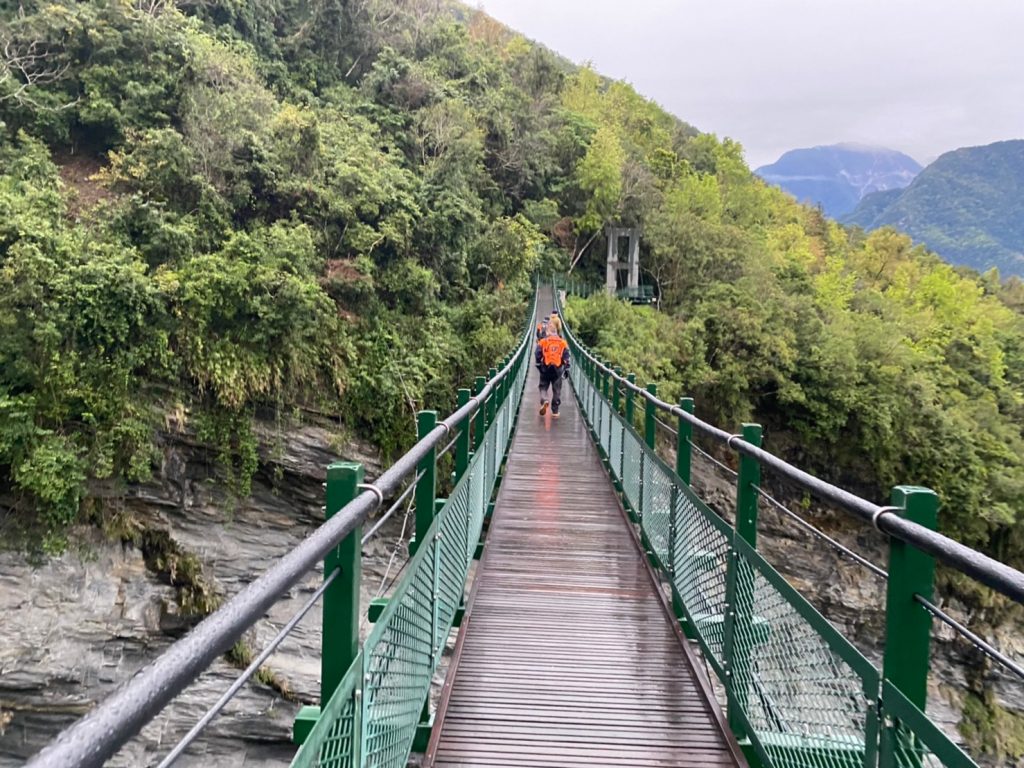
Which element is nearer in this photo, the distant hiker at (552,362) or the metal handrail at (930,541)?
the metal handrail at (930,541)

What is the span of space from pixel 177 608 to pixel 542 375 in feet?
24.3

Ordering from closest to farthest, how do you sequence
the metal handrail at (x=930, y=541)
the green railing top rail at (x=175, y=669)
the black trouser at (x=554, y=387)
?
the green railing top rail at (x=175, y=669) < the metal handrail at (x=930, y=541) < the black trouser at (x=554, y=387)

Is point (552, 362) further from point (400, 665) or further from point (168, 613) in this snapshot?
point (400, 665)

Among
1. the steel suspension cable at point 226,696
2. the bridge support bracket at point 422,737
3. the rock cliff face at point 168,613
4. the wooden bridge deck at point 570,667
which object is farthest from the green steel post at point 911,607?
the rock cliff face at point 168,613

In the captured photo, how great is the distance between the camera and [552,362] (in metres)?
10.5

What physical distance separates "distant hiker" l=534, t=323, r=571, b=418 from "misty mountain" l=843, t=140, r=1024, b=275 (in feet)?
486

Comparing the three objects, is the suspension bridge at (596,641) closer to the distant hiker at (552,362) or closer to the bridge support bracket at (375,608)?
the bridge support bracket at (375,608)

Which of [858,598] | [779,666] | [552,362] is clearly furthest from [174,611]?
[858,598]

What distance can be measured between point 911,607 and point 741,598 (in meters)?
1.25

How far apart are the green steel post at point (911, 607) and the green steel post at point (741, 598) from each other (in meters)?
1.07

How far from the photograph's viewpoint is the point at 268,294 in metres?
13.1

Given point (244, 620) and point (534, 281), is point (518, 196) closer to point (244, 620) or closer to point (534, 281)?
point (534, 281)

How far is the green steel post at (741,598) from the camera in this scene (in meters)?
2.82

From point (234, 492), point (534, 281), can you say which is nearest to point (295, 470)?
point (234, 492)
